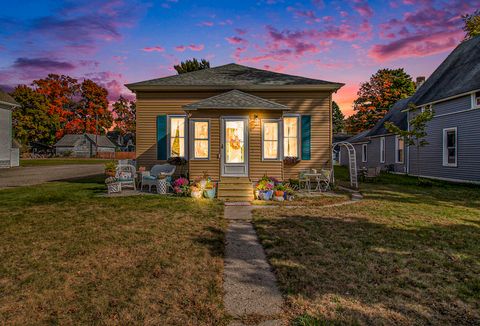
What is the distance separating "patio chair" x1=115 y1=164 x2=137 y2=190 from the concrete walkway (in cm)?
692

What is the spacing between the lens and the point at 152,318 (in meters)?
2.65

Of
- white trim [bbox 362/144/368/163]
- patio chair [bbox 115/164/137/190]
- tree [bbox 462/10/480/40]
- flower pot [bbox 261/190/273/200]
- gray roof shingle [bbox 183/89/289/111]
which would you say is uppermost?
tree [bbox 462/10/480/40]

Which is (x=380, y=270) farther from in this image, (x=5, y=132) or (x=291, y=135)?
(x=5, y=132)

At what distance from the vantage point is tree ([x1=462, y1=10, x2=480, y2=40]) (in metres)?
24.0

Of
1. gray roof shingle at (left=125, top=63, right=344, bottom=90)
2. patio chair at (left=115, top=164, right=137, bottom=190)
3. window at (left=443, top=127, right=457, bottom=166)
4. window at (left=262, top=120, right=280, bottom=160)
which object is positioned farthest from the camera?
window at (left=443, top=127, right=457, bottom=166)

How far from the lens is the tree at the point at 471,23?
24031 millimetres

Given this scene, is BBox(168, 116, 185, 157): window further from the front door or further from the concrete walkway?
the concrete walkway

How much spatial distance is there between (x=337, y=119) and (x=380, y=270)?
89.8 metres

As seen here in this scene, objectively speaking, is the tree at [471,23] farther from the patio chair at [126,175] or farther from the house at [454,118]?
the patio chair at [126,175]

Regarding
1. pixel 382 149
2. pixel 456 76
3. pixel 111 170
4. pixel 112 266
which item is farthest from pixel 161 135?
pixel 382 149

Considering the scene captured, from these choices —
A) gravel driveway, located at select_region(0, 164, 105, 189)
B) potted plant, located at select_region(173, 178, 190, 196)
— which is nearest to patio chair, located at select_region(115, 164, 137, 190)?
potted plant, located at select_region(173, 178, 190, 196)

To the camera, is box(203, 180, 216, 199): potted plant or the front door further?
the front door

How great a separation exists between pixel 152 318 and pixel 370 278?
2.75m

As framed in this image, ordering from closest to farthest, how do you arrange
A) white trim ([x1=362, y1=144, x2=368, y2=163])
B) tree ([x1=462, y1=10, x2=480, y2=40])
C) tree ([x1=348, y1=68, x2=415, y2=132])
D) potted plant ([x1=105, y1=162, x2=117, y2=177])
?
potted plant ([x1=105, y1=162, x2=117, y2=177]), tree ([x1=462, y1=10, x2=480, y2=40]), white trim ([x1=362, y1=144, x2=368, y2=163]), tree ([x1=348, y1=68, x2=415, y2=132])
